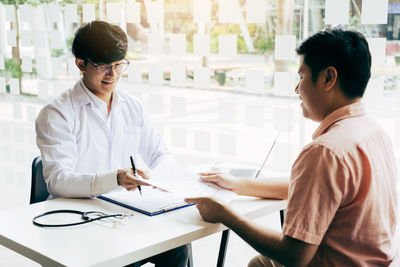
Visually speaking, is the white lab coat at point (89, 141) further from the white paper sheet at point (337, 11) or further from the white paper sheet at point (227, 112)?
the white paper sheet at point (227, 112)

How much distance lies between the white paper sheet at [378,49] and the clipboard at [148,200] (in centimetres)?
146

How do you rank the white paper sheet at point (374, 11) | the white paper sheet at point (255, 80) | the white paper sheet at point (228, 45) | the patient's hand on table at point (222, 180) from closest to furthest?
the patient's hand on table at point (222, 180) → the white paper sheet at point (374, 11) → the white paper sheet at point (255, 80) → the white paper sheet at point (228, 45)

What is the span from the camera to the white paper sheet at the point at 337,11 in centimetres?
279

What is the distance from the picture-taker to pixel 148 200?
1817 mm

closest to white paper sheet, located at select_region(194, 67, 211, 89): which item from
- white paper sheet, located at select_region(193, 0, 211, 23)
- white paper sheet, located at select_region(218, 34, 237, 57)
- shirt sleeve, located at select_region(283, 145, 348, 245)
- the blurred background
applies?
the blurred background

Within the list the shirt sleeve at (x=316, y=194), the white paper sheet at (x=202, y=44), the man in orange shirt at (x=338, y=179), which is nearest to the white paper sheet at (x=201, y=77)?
the white paper sheet at (x=202, y=44)

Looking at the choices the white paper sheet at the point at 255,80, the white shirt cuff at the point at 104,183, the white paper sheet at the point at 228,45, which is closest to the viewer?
the white shirt cuff at the point at 104,183

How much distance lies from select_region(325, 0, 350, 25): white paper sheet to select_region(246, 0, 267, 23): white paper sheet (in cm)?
55

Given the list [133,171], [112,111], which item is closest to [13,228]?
[133,171]

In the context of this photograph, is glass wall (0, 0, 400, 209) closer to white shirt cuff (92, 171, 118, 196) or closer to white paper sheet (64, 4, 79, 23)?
white paper sheet (64, 4, 79, 23)

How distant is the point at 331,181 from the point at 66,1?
3.98m

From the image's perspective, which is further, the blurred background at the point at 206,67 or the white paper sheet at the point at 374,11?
the blurred background at the point at 206,67

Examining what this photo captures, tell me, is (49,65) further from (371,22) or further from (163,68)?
(371,22)

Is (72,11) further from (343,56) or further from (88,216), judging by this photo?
(343,56)
